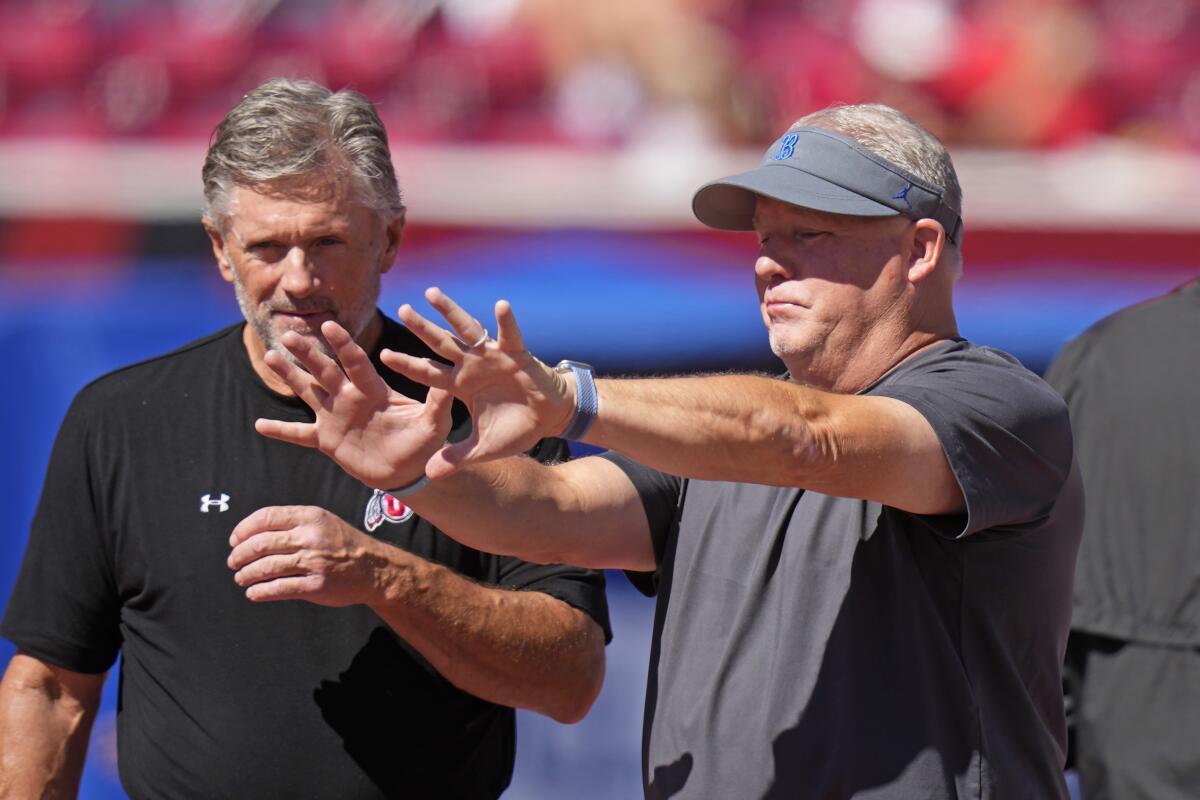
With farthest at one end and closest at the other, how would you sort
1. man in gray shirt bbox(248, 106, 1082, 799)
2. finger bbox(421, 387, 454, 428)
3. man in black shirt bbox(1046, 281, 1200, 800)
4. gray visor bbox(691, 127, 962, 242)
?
man in black shirt bbox(1046, 281, 1200, 800) → gray visor bbox(691, 127, 962, 242) → finger bbox(421, 387, 454, 428) → man in gray shirt bbox(248, 106, 1082, 799)

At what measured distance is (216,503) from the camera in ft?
7.39

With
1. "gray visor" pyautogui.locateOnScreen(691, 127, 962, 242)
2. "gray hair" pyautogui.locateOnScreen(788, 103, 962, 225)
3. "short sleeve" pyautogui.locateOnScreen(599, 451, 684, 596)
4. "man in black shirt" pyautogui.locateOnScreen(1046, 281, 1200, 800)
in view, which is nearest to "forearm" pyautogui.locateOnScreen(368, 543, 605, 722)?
"short sleeve" pyautogui.locateOnScreen(599, 451, 684, 596)

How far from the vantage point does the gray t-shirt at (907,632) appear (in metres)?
1.76

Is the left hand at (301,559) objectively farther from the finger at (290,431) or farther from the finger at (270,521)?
the finger at (290,431)

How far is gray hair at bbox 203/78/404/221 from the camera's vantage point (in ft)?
7.31

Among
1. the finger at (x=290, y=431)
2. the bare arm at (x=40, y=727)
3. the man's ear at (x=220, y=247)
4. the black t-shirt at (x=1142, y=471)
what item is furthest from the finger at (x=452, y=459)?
the black t-shirt at (x=1142, y=471)

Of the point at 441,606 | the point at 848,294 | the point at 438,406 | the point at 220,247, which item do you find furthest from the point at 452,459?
the point at 220,247

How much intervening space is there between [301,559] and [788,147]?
2.82 ft

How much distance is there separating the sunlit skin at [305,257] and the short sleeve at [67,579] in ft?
1.20

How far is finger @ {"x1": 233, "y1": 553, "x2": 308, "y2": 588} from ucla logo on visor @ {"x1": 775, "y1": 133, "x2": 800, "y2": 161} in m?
0.84

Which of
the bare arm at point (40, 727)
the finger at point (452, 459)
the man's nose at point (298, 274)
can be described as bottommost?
the bare arm at point (40, 727)

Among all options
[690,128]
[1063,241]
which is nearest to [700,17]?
[690,128]

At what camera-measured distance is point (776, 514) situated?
6.36 ft

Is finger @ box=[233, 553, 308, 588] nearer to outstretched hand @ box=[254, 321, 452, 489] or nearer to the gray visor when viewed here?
outstretched hand @ box=[254, 321, 452, 489]
